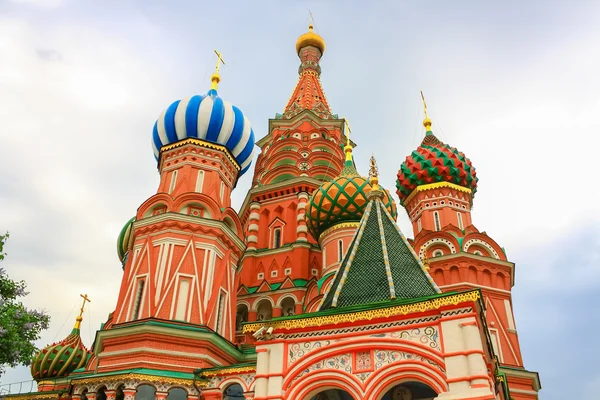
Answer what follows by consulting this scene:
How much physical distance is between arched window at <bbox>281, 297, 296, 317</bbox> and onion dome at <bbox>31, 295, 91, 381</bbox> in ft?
25.6

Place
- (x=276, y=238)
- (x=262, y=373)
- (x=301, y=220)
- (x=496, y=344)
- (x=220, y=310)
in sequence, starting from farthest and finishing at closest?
1. (x=276, y=238)
2. (x=301, y=220)
3. (x=496, y=344)
4. (x=220, y=310)
5. (x=262, y=373)

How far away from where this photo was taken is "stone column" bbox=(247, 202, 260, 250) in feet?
70.2

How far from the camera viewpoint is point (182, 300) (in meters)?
14.2

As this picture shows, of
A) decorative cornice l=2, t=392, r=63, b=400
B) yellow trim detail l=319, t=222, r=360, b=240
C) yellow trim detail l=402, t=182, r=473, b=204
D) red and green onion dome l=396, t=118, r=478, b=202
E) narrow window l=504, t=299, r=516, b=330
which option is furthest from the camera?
red and green onion dome l=396, t=118, r=478, b=202

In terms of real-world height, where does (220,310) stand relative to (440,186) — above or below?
below

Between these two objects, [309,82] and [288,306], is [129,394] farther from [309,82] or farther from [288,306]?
[309,82]

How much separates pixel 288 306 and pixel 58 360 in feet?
30.5

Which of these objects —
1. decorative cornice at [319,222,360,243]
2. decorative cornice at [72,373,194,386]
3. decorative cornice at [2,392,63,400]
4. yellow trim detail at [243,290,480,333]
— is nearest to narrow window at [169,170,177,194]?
decorative cornice at [319,222,360,243]

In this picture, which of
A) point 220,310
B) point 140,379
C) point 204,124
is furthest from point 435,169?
point 140,379

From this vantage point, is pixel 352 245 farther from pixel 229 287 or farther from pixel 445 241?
pixel 445 241

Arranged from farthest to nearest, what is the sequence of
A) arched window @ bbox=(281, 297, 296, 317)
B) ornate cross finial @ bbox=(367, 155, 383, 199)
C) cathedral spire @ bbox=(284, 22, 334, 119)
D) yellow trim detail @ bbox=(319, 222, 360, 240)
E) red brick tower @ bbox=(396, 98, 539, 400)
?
cathedral spire @ bbox=(284, 22, 334, 119) → arched window @ bbox=(281, 297, 296, 317) → yellow trim detail @ bbox=(319, 222, 360, 240) → red brick tower @ bbox=(396, 98, 539, 400) → ornate cross finial @ bbox=(367, 155, 383, 199)

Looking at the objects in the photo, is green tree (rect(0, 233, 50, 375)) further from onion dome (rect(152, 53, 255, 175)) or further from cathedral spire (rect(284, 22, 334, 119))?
cathedral spire (rect(284, 22, 334, 119))

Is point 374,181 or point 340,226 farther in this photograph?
point 340,226

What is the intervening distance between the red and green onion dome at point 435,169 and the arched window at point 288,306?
563 centimetres
